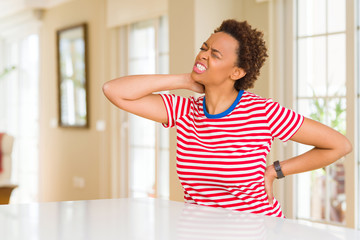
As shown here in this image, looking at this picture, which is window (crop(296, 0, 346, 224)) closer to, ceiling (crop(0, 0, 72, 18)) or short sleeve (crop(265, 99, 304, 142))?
short sleeve (crop(265, 99, 304, 142))

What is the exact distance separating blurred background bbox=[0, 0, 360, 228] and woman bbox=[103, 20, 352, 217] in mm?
1828

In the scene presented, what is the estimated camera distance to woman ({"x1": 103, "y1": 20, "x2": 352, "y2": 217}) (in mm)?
1541

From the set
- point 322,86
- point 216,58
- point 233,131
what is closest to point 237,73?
point 216,58

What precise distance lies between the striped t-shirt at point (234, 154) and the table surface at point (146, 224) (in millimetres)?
125

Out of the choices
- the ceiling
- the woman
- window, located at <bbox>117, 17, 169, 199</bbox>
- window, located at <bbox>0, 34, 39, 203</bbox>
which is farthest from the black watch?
window, located at <bbox>0, 34, 39, 203</bbox>

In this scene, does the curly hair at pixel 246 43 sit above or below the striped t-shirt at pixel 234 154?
above

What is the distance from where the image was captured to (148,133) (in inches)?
204

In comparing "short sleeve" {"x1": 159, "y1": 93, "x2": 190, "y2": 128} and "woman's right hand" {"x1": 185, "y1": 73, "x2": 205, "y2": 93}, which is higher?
"woman's right hand" {"x1": 185, "y1": 73, "x2": 205, "y2": 93}

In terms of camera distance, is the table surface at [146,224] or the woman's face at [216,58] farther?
the woman's face at [216,58]

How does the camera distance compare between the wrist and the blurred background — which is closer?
the wrist

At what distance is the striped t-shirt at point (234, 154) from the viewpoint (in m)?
1.53

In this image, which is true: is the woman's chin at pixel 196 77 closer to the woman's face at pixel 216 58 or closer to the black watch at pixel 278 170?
the woman's face at pixel 216 58

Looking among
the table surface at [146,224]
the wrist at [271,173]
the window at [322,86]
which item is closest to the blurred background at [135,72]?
the window at [322,86]

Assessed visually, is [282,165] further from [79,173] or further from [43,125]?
[43,125]
